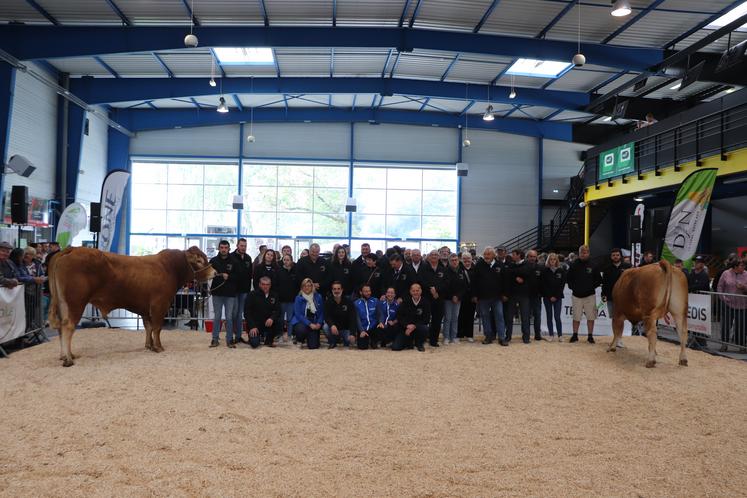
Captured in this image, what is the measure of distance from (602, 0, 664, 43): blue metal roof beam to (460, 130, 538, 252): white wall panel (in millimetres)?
10103

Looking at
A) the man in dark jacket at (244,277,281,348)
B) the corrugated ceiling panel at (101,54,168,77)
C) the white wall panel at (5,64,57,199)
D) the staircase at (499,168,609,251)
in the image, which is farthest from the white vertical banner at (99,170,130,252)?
the staircase at (499,168,609,251)

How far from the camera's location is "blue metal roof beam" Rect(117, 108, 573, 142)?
2223 cm

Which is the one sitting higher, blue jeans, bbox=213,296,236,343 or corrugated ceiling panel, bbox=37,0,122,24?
Answer: corrugated ceiling panel, bbox=37,0,122,24

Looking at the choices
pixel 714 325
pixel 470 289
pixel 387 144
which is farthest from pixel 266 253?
pixel 387 144

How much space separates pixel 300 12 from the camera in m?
13.2

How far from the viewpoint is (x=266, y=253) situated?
851cm

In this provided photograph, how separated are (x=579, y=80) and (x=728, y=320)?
40.0 feet

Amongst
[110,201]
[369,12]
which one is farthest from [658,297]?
[369,12]

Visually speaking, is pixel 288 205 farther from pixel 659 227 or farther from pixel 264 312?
pixel 659 227

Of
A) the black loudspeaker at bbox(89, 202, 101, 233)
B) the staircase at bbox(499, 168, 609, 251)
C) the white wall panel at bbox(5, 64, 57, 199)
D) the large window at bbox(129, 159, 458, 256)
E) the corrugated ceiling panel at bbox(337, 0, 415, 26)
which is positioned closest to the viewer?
the black loudspeaker at bbox(89, 202, 101, 233)

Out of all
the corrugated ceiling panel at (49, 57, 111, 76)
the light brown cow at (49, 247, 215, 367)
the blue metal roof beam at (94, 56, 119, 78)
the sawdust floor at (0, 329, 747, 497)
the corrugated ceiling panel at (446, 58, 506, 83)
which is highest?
the corrugated ceiling panel at (446, 58, 506, 83)

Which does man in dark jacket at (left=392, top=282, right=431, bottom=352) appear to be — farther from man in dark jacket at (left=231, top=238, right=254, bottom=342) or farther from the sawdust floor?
man in dark jacket at (left=231, top=238, right=254, bottom=342)

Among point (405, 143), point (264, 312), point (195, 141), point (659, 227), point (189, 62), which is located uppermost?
point (189, 62)

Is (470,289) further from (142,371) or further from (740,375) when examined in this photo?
(142,371)
